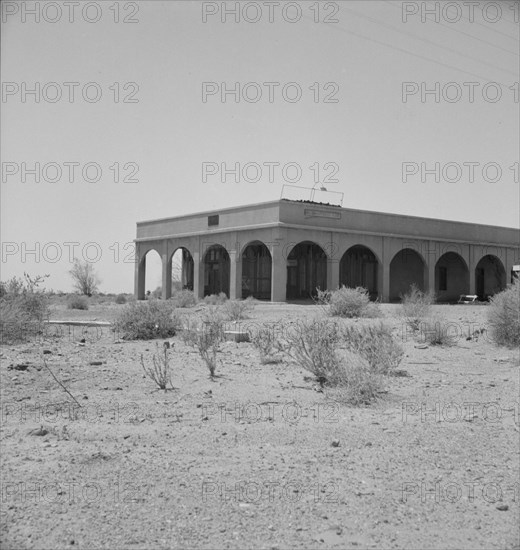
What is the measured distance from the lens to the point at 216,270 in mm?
38281

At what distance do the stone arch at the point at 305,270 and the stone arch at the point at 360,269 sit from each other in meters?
1.50

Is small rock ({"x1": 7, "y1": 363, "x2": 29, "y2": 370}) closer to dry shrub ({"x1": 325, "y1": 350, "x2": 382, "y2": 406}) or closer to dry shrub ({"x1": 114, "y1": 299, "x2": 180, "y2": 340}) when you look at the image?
dry shrub ({"x1": 114, "y1": 299, "x2": 180, "y2": 340})

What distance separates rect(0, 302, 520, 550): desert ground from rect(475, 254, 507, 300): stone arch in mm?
34207

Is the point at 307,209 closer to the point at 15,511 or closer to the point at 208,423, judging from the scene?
the point at 208,423

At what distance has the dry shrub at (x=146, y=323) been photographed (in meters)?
14.9

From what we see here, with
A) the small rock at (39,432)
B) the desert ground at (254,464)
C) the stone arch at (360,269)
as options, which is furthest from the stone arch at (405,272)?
the small rock at (39,432)

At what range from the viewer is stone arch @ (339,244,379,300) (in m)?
35.8

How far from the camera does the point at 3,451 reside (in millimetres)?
5918

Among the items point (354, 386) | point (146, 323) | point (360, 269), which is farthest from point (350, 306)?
point (360, 269)

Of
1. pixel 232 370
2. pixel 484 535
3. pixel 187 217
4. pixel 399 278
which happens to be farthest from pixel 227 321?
pixel 399 278

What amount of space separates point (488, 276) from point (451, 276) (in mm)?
3572

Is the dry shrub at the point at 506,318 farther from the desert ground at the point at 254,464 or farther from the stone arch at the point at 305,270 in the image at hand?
the stone arch at the point at 305,270

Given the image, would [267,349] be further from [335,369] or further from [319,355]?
[335,369]

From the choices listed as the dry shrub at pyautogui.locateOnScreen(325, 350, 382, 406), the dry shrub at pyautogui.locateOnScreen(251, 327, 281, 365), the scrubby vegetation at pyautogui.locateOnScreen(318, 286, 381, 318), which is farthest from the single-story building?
the dry shrub at pyautogui.locateOnScreen(325, 350, 382, 406)
